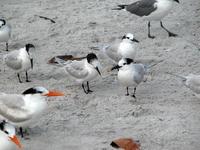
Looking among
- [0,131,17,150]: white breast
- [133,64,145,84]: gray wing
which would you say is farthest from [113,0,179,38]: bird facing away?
[0,131,17,150]: white breast

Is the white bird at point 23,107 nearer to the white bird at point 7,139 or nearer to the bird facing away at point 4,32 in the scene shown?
the white bird at point 7,139

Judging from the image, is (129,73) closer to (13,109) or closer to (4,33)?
(13,109)

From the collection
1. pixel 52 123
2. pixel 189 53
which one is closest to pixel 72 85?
pixel 52 123

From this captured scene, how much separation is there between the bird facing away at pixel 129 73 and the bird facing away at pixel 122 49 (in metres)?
0.63

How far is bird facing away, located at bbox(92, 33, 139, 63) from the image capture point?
7.79 meters

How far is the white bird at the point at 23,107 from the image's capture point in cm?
588

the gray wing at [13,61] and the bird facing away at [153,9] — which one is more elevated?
the bird facing away at [153,9]

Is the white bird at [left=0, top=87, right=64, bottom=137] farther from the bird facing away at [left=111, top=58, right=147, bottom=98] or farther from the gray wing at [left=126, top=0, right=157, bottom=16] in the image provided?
the gray wing at [left=126, top=0, right=157, bottom=16]

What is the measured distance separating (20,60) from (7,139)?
96.8 inches

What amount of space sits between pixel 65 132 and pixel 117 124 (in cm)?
64

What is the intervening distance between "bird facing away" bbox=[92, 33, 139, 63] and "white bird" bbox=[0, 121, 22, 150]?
9.45ft

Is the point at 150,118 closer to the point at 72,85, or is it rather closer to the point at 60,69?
the point at 72,85

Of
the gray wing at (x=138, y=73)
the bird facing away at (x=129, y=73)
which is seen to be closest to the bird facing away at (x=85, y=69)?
the bird facing away at (x=129, y=73)

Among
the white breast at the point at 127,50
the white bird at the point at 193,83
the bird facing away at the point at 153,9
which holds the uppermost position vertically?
the bird facing away at the point at 153,9
